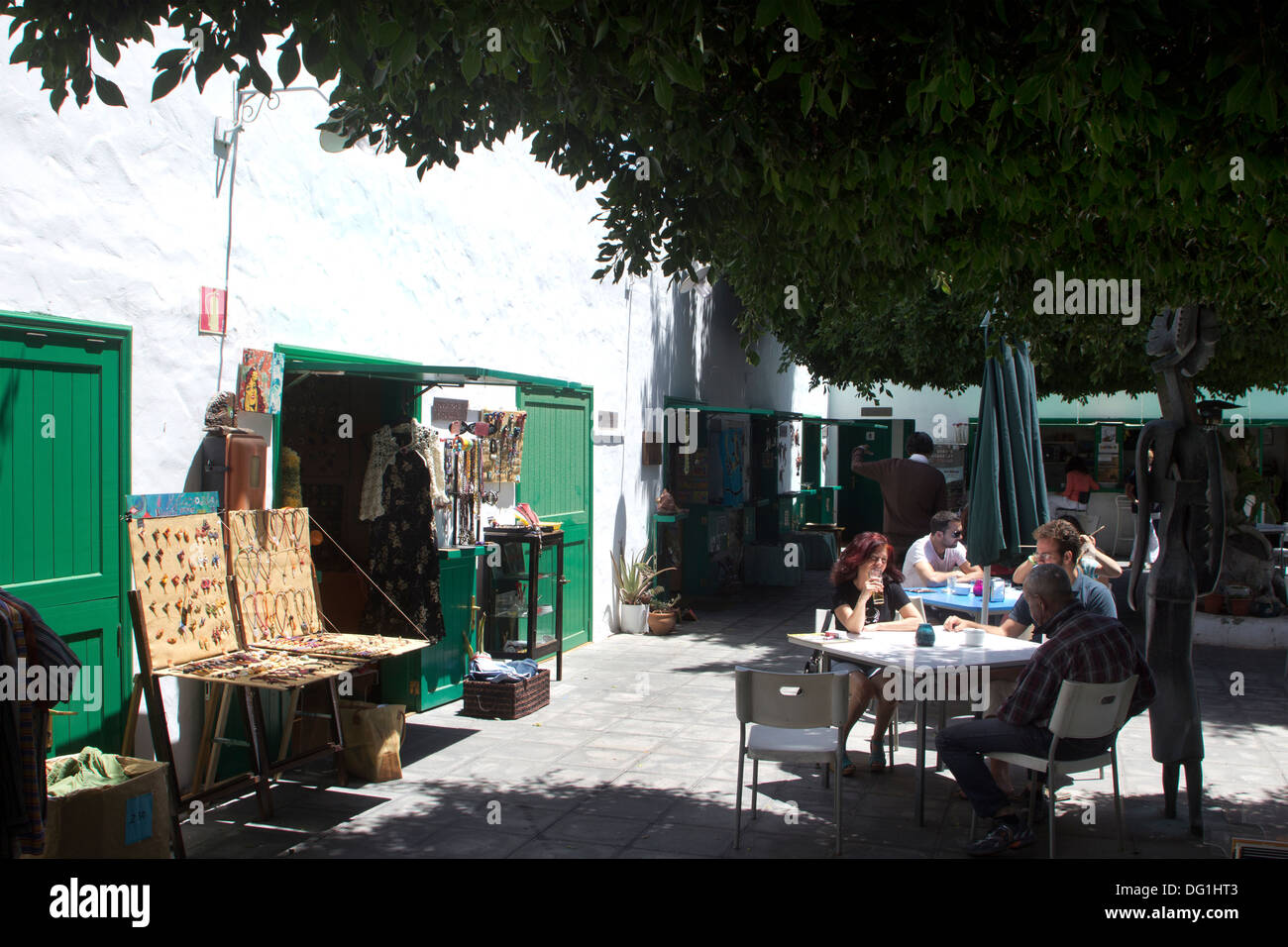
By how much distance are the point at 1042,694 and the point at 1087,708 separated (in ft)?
0.75

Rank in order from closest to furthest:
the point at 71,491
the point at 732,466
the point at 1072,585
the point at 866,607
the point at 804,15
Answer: the point at 804,15
the point at 71,491
the point at 1072,585
the point at 866,607
the point at 732,466

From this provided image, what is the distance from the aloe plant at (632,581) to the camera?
38.7 ft

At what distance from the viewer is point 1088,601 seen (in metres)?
6.58

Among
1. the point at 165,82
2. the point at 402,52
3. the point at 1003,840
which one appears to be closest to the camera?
the point at 402,52

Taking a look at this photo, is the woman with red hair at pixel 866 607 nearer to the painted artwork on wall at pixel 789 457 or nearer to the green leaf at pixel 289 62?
the green leaf at pixel 289 62

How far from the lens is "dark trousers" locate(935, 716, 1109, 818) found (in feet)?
17.2

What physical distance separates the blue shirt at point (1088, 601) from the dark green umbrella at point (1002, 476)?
40 cm

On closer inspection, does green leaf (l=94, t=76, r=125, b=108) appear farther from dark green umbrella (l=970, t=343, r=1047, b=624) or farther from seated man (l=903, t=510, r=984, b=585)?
seated man (l=903, t=510, r=984, b=585)

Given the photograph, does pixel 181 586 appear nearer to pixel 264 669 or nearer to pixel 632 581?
pixel 264 669

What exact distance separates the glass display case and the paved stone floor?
0.60 m

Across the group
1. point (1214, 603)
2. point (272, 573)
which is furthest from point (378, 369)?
point (1214, 603)

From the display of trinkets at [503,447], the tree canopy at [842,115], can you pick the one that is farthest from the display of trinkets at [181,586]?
the display of trinkets at [503,447]

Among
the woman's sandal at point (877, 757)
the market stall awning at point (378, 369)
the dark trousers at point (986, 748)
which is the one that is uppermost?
the market stall awning at point (378, 369)

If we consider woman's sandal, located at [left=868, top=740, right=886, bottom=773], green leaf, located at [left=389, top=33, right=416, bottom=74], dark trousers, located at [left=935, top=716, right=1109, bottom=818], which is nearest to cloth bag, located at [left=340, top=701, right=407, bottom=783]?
woman's sandal, located at [left=868, top=740, right=886, bottom=773]
